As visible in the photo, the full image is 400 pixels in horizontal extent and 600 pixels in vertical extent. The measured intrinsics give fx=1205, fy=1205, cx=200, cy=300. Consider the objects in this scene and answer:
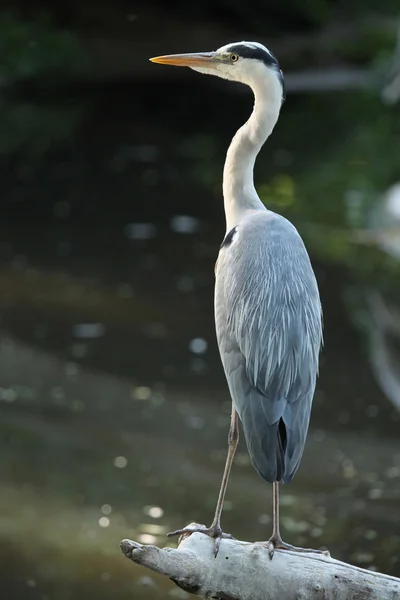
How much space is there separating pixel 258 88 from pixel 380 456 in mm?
2780

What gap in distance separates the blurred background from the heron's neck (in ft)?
5.53

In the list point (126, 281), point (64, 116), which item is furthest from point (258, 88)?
point (64, 116)

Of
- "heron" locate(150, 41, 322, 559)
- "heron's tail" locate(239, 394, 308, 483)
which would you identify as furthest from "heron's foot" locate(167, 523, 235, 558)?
"heron's tail" locate(239, 394, 308, 483)

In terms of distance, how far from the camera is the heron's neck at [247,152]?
163 inches

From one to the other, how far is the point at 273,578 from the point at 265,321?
783mm

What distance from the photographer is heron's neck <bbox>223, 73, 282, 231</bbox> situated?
4137mm

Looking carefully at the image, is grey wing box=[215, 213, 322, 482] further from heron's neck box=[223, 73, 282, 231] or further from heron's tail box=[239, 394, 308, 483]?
heron's neck box=[223, 73, 282, 231]

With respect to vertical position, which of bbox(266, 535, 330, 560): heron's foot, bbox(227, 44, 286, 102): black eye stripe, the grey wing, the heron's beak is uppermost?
the heron's beak

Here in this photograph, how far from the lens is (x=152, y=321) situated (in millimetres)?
8266

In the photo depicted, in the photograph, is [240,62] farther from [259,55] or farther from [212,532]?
[212,532]

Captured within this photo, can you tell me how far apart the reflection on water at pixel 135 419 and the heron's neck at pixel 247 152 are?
1681 millimetres

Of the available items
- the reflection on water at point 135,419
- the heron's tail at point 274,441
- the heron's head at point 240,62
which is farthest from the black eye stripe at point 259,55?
the reflection on water at point 135,419

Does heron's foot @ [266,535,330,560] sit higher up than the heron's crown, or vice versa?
the heron's crown

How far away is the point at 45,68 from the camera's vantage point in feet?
63.3
